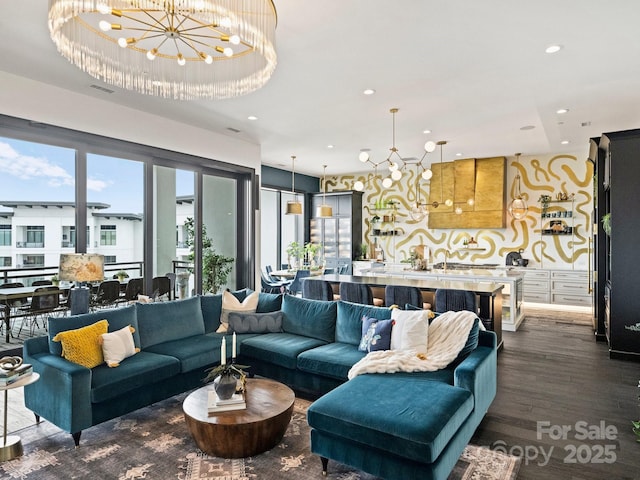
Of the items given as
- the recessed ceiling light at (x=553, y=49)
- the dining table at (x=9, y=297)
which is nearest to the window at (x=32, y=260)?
the dining table at (x=9, y=297)

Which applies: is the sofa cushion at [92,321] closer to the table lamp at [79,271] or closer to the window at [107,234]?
the table lamp at [79,271]

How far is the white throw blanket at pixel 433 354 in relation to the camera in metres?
3.20

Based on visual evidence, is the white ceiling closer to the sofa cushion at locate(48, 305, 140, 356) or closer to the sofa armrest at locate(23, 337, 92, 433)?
the sofa cushion at locate(48, 305, 140, 356)

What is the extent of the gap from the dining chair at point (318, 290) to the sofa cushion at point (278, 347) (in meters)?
1.50

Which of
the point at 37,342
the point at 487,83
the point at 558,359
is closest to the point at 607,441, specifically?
the point at 558,359

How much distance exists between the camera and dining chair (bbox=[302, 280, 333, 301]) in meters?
5.88

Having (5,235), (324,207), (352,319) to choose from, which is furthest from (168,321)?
(324,207)

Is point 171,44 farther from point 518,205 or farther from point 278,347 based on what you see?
point 518,205

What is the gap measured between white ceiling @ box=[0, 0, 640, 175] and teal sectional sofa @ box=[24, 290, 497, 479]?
8.02ft

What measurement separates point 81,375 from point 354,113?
14.7ft

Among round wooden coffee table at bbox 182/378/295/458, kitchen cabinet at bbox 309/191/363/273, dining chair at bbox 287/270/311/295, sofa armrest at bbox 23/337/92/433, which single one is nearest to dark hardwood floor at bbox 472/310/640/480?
round wooden coffee table at bbox 182/378/295/458

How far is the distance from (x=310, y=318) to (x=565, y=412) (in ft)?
7.99

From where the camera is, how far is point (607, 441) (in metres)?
3.03

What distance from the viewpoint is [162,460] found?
9.09 ft
